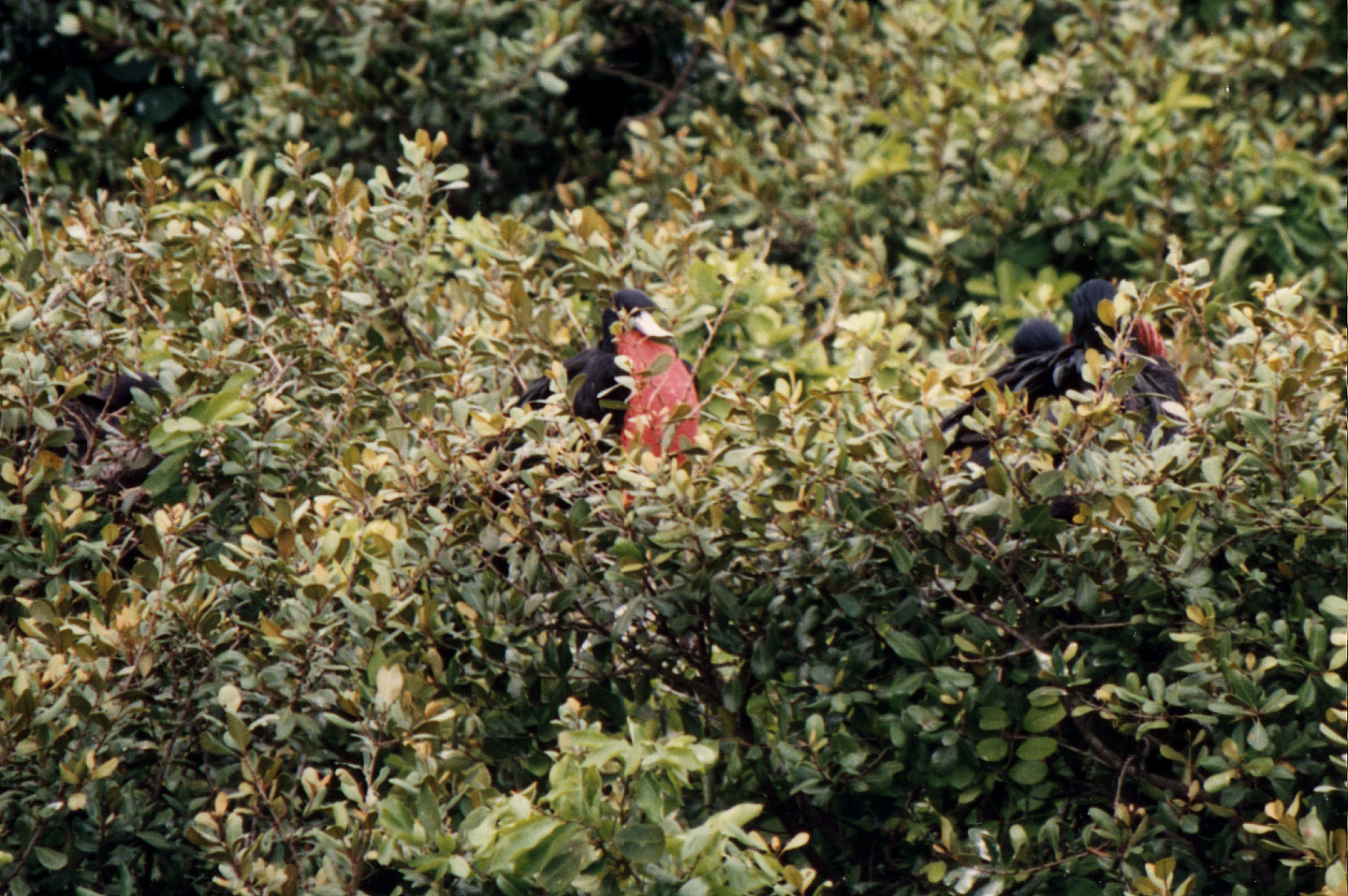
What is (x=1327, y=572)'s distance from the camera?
260cm

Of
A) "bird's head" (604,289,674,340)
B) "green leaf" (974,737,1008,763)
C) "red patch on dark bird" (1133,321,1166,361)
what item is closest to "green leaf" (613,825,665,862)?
"green leaf" (974,737,1008,763)

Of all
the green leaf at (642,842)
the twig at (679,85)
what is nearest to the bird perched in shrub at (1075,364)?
the green leaf at (642,842)

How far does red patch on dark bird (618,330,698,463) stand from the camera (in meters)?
2.98

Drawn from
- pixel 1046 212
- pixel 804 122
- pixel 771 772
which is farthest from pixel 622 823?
pixel 804 122

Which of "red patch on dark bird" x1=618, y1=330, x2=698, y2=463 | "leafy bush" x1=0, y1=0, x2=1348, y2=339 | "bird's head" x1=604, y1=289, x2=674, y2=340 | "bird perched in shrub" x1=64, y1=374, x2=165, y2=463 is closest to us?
"red patch on dark bird" x1=618, y1=330, x2=698, y2=463

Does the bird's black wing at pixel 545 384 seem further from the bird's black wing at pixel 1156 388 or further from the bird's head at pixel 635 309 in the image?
the bird's black wing at pixel 1156 388

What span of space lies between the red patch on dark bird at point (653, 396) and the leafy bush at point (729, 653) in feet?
0.48

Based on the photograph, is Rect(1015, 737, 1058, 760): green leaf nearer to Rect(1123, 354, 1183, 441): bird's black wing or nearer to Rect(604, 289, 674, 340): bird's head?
Rect(1123, 354, 1183, 441): bird's black wing

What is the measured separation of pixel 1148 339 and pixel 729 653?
1533mm

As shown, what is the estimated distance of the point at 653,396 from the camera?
2973 millimetres

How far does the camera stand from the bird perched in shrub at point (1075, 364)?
127 inches

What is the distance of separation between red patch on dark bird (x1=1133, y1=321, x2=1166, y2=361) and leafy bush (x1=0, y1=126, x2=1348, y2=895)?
0.51 m

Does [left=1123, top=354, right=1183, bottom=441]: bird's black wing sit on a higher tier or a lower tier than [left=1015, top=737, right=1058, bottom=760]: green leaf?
higher

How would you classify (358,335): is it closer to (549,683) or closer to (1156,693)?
(549,683)
